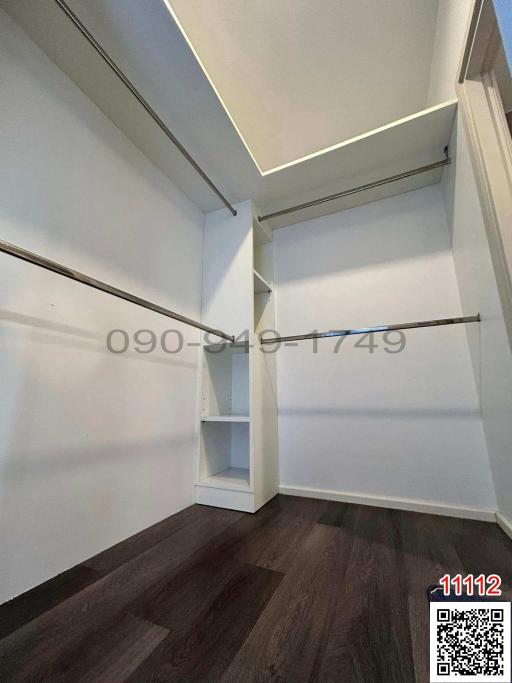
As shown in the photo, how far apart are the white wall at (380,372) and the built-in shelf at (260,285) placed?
0.11 m

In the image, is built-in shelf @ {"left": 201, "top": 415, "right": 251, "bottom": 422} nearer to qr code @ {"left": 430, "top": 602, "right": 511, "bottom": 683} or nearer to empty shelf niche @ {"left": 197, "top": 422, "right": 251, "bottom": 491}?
empty shelf niche @ {"left": 197, "top": 422, "right": 251, "bottom": 491}

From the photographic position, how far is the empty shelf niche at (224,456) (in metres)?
1.58

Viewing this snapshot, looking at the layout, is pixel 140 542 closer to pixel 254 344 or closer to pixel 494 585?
pixel 254 344

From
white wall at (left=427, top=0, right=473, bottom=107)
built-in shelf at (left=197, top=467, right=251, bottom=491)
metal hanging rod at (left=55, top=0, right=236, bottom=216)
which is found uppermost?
white wall at (left=427, top=0, right=473, bottom=107)

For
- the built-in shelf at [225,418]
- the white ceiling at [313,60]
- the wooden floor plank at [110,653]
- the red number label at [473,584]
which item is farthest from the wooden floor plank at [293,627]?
the white ceiling at [313,60]

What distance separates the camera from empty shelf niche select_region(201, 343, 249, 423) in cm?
174

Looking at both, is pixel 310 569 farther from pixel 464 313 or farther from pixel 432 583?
pixel 464 313

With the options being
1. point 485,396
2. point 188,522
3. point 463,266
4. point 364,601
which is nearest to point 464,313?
point 463,266

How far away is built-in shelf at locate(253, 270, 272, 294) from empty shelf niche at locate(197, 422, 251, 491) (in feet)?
3.42

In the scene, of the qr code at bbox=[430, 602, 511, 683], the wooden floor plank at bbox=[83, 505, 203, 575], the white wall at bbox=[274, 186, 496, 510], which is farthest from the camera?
the white wall at bbox=[274, 186, 496, 510]

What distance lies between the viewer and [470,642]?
0.58m

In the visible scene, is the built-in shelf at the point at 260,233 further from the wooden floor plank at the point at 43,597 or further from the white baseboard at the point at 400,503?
the wooden floor plank at the point at 43,597

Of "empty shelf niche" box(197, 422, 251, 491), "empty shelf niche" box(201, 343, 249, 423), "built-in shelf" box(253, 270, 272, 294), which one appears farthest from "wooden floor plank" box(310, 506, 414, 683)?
"built-in shelf" box(253, 270, 272, 294)

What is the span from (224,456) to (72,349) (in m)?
1.28
